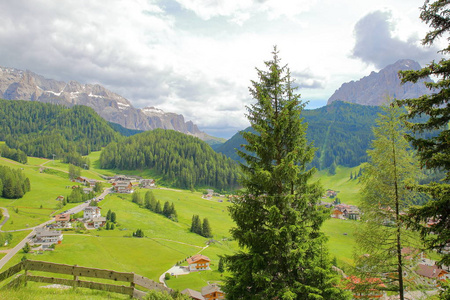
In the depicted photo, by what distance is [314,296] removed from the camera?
11.0m

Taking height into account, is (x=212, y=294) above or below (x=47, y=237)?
below

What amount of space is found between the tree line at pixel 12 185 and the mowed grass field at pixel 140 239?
3937mm

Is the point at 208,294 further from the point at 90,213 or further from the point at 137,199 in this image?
the point at 137,199

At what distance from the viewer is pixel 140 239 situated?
81.8 meters

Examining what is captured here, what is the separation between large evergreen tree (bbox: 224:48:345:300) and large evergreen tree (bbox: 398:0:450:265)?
15.0ft

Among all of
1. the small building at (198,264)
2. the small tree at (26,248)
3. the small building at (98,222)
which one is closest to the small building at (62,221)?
the small building at (98,222)

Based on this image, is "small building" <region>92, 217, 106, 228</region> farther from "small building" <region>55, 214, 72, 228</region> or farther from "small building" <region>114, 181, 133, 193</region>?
"small building" <region>114, 181, 133, 193</region>

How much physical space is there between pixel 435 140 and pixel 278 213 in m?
6.86

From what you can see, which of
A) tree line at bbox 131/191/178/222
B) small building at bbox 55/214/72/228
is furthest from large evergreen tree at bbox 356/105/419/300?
tree line at bbox 131/191/178/222

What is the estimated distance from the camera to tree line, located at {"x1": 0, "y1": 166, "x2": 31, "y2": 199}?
119 meters

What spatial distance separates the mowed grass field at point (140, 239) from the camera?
61.6 metres

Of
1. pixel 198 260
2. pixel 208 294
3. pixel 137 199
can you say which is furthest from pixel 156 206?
pixel 208 294

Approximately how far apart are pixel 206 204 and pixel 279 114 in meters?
136

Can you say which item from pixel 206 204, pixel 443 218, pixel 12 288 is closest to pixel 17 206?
pixel 206 204
